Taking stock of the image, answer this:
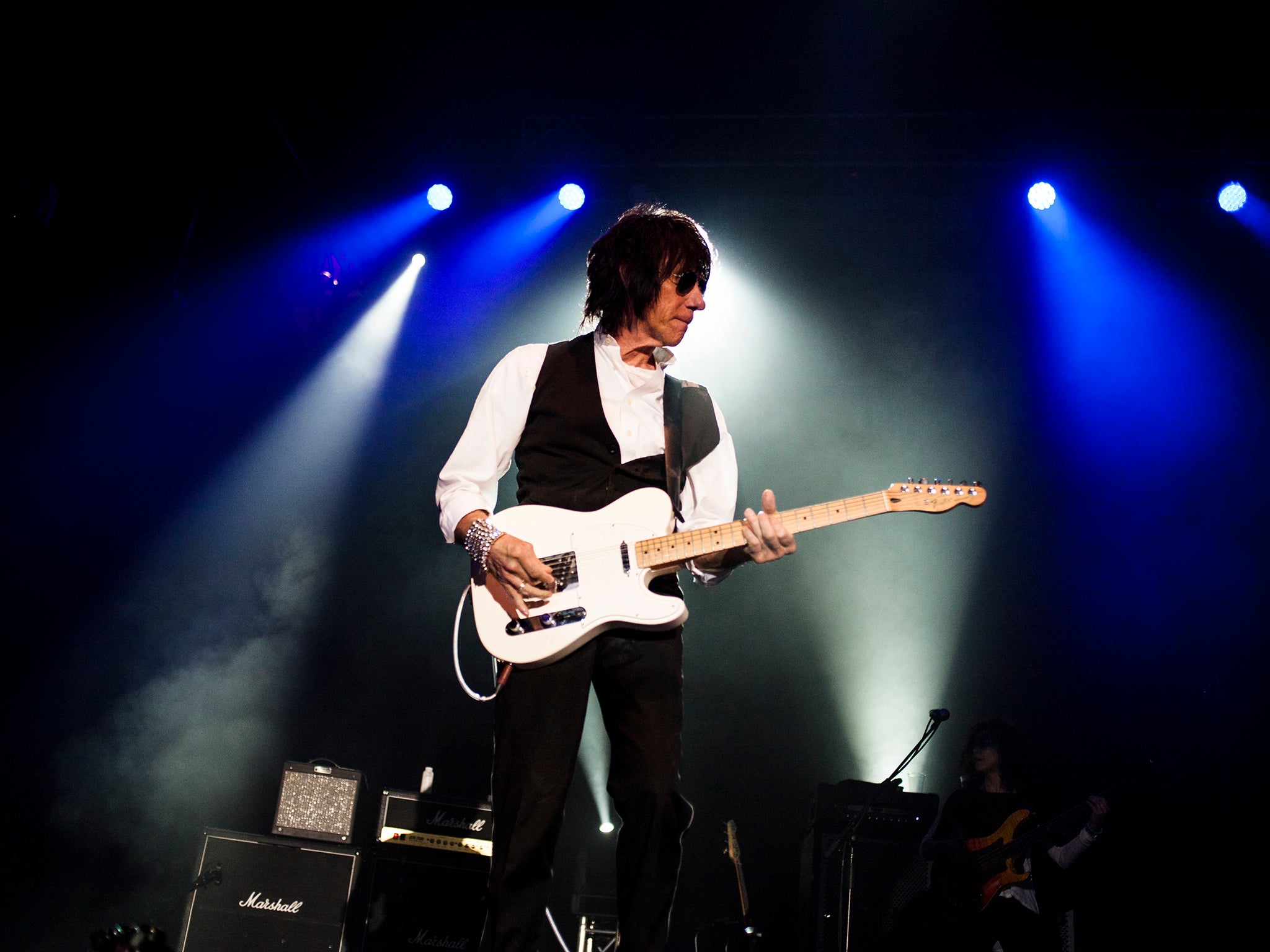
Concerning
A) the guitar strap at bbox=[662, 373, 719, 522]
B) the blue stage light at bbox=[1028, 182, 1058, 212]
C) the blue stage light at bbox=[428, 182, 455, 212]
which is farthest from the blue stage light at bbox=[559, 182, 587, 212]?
the guitar strap at bbox=[662, 373, 719, 522]

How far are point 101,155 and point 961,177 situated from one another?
5.46 meters

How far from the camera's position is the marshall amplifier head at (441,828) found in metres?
3.68

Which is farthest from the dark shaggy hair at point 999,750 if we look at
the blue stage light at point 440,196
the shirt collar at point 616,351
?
the blue stage light at point 440,196

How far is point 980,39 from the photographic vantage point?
17.9 ft

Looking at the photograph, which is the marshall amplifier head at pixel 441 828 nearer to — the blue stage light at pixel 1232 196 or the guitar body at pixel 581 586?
the guitar body at pixel 581 586

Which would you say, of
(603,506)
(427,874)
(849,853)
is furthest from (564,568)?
(849,853)

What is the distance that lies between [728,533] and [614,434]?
445 millimetres

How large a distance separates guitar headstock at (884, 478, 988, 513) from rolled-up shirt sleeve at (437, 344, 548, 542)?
1.13 meters

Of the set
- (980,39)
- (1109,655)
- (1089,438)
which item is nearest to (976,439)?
(1089,438)

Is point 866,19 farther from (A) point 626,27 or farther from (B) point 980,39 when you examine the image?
(A) point 626,27

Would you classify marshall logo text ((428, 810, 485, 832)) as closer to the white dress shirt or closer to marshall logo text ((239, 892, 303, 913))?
marshall logo text ((239, 892, 303, 913))

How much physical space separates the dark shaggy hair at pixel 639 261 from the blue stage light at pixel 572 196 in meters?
3.90

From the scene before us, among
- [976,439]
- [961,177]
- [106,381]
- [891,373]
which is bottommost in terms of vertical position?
[106,381]

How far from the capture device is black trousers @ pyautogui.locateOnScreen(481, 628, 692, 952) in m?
2.10
